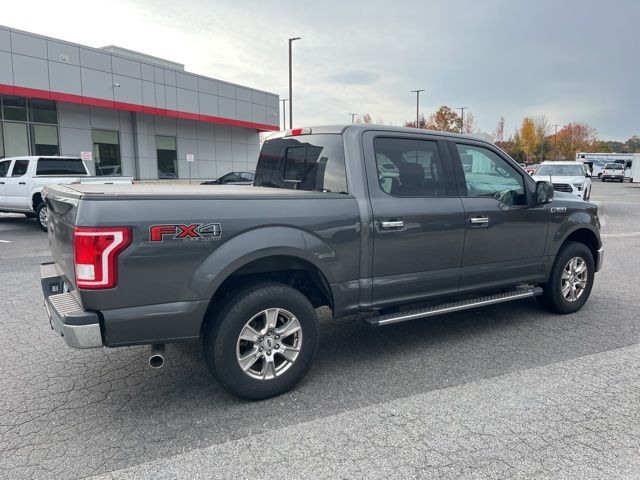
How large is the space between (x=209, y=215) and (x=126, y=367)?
5.64 feet

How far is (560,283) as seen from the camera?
5.42 meters

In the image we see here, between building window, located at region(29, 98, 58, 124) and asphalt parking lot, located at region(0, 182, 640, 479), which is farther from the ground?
building window, located at region(29, 98, 58, 124)

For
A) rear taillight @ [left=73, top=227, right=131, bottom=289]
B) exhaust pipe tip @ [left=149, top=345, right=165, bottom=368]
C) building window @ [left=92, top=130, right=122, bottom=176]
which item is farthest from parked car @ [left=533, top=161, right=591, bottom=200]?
building window @ [left=92, top=130, right=122, bottom=176]

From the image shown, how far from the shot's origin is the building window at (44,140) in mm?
20906

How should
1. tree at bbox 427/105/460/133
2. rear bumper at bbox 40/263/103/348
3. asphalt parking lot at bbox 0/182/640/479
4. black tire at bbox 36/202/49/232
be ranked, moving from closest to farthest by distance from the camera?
1. asphalt parking lot at bbox 0/182/640/479
2. rear bumper at bbox 40/263/103/348
3. black tire at bbox 36/202/49/232
4. tree at bbox 427/105/460/133

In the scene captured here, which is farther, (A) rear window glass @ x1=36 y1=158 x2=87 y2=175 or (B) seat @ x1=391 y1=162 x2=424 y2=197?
(A) rear window glass @ x1=36 y1=158 x2=87 y2=175

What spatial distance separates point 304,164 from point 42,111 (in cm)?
2081

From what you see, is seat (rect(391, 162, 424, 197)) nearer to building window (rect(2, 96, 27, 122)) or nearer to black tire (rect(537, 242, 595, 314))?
black tire (rect(537, 242, 595, 314))

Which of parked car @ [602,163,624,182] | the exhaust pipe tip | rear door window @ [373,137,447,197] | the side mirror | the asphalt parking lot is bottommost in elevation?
the asphalt parking lot

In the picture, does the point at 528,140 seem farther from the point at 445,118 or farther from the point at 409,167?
the point at 409,167

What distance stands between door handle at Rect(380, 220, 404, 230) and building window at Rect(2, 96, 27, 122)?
20950 millimetres

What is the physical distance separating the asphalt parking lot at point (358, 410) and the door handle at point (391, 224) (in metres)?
1.15

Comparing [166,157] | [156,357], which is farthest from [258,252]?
[166,157]

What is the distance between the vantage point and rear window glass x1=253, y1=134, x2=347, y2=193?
161 inches
